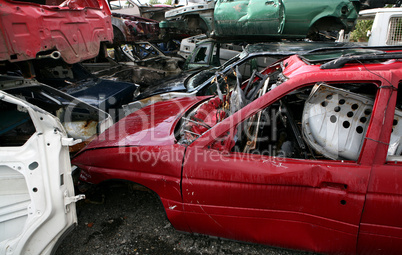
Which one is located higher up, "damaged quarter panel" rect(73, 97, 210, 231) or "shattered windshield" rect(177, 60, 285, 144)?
"shattered windshield" rect(177, 60, 285, 144)

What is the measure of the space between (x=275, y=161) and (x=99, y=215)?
6.21 feet

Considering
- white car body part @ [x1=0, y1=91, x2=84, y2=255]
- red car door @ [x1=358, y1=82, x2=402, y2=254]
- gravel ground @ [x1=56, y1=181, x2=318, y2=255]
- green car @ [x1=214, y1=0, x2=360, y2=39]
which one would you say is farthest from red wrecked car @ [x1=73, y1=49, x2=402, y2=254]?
green car @ [x1=214, y1=0, x2=360, y2=39]

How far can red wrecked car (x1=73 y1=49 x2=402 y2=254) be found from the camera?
159 centimetres

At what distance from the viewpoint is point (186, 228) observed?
6.63ft

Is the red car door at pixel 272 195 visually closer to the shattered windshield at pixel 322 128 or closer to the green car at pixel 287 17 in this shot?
the shattered windshield at pixel 322 128

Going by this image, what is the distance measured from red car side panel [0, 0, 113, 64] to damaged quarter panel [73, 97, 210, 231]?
1.37 metres

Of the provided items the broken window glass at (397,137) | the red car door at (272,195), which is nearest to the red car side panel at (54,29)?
the red car door at (272,195)

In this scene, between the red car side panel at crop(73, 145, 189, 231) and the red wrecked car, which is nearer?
the red wrecked car

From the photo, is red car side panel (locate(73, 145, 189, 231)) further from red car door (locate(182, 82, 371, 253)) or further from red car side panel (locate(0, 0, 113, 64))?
red car side panel (locate(0, 0, 113, 64))

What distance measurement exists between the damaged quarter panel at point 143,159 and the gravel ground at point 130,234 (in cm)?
27

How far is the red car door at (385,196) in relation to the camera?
1557 millimetres

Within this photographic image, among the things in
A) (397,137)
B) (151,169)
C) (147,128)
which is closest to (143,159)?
(151,169)

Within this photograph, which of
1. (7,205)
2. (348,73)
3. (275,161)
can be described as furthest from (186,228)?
(348,73)

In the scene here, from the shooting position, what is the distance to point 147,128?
2.35 metres
